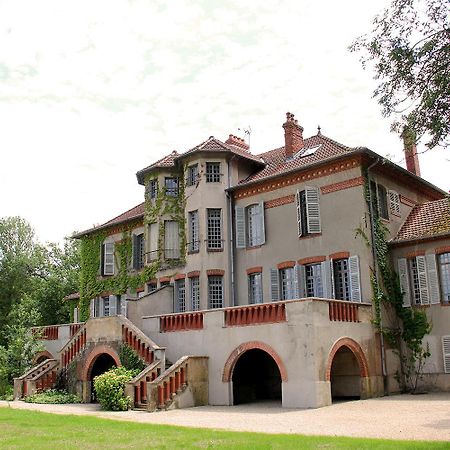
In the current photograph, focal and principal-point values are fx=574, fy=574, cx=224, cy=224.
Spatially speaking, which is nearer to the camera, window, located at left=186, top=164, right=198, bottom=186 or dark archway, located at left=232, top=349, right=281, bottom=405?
dark archway, located at left=232, top=349, right=281, bottom=405

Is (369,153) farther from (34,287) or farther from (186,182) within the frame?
A: (34,287)

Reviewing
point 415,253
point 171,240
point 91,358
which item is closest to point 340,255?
point 415,253

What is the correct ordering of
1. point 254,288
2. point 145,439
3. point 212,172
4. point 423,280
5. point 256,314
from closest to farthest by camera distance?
point 145,439, point 256,314, point 423,280, point 254,288, point 212,172

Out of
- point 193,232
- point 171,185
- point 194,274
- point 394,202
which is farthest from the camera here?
point 171,185

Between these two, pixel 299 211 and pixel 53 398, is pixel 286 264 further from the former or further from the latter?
pixel 53 398

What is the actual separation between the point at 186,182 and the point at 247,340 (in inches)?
397

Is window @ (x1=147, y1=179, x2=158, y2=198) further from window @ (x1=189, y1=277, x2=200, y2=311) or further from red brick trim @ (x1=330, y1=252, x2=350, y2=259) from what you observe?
red brick trim @ (x1=330, y1=252, x2=350, y2=259)

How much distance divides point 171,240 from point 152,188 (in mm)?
3113

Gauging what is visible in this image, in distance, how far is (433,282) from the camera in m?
21.7

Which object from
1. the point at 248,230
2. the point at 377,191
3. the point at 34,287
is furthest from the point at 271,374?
the point at 34,287

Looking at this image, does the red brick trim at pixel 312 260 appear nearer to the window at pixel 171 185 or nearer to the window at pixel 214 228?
the window at pixel 214 228

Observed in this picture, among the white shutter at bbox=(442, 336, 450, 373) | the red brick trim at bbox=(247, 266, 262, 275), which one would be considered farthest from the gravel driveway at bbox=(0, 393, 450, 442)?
the red brick trim at bbox=(247, 266, 262, 275)

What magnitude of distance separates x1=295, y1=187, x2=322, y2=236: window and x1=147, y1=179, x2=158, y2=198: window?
815 centimetres

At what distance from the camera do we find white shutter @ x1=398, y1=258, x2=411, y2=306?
73.6ft
